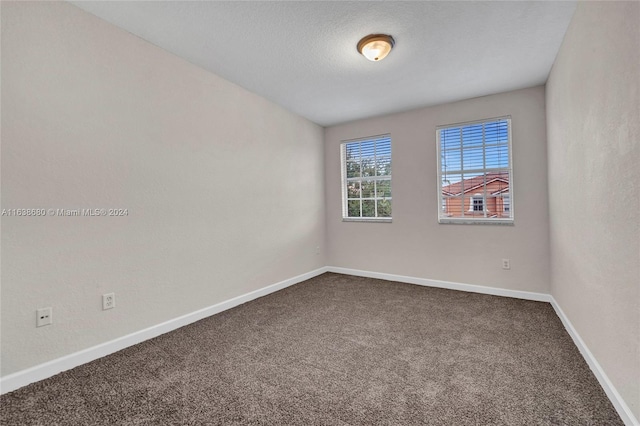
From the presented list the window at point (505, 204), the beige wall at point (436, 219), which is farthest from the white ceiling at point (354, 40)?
the window at point (505, 204)

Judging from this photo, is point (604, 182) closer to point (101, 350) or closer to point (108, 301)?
point (108, 301)

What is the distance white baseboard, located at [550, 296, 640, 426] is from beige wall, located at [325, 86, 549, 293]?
3.71 ft

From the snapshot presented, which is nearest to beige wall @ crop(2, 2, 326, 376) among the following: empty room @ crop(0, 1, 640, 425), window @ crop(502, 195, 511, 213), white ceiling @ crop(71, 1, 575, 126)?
empty room @ crop(0, 1, 640, 425)

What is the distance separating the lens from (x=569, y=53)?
226 centimetres

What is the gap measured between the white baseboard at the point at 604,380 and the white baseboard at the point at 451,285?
889 mm

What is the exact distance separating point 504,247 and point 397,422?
9.45 ft

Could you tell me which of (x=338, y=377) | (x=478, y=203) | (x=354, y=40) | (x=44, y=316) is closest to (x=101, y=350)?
(x=44, y=316)

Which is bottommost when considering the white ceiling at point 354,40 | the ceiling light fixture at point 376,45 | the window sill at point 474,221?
the window sill at point 474,221

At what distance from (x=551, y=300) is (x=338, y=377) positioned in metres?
2.77

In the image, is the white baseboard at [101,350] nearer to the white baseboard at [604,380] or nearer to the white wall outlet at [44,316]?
the white wall outlet at [44,316]

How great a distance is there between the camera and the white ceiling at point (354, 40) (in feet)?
6.85

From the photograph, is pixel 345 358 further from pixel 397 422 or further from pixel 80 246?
pixel 80 246

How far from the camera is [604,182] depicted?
1666 mm

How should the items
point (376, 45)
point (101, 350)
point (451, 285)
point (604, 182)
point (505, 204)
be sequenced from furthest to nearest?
point (451, 285) < point (505, 204) < point (376, 45) < point (101, 350) < point (604, 182)
